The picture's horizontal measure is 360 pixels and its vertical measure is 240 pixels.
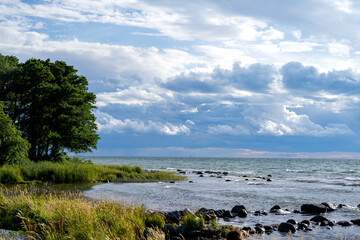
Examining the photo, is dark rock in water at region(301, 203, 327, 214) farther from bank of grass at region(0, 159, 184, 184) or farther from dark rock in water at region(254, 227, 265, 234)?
bank of grass at region(0, 159, 184, 184)

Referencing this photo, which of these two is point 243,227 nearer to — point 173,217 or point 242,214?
point 173,217

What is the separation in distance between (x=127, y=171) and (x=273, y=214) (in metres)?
27.7

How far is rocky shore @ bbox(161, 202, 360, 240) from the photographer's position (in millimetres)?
13438

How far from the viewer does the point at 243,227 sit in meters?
15.4

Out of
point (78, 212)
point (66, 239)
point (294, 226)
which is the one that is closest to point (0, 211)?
point (78, 212)

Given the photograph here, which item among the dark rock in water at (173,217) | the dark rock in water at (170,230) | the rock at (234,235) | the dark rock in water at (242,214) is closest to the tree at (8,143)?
the dark rock in water at (173,217)

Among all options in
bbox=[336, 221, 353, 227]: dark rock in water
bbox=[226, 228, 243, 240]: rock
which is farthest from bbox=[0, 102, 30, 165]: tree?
bbox=[336, 221, 353, 227]: dark rock in water

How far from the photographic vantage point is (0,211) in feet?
46.3

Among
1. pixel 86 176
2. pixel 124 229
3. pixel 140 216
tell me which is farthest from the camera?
pixel 86 176

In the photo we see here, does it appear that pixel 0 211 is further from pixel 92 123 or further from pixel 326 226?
pixel 92 123

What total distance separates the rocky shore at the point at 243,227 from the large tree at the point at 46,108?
98.4 feet

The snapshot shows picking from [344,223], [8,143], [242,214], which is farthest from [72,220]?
[8,143]

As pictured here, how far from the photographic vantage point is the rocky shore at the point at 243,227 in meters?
13.4

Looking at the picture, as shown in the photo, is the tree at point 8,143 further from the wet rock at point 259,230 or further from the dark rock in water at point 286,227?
the dark rock in water at point 286,227
